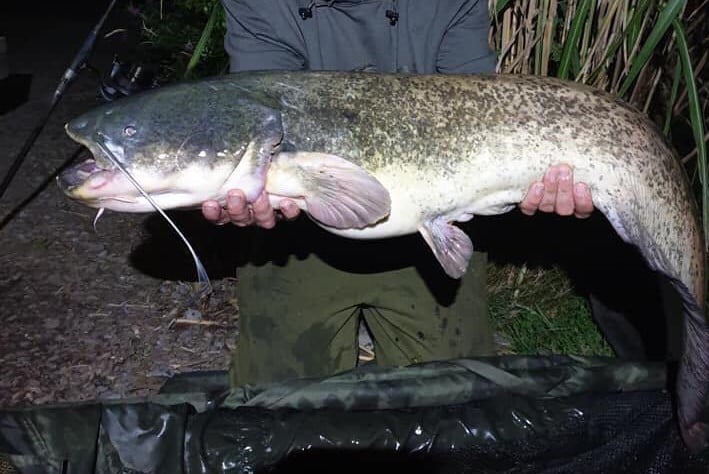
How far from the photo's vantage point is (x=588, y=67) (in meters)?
3.00

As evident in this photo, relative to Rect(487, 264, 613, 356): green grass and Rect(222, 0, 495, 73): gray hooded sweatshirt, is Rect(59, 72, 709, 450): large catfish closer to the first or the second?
Rect(222, 0, 495, 73): gray hooded sweatshirt

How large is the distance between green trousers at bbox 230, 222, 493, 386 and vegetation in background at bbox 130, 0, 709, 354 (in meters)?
0.75

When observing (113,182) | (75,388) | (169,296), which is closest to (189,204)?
(113,182)

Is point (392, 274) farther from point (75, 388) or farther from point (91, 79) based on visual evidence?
point (91, 79)

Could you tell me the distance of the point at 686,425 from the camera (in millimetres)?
2273

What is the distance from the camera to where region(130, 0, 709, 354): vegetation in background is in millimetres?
2738

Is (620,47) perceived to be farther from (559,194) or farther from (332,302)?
(332,302)

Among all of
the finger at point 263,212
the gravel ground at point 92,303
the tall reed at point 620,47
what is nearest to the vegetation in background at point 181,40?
the gravel ground at point 92,303

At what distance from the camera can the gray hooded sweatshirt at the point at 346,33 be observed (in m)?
2.53

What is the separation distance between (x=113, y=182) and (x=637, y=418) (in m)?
1.71

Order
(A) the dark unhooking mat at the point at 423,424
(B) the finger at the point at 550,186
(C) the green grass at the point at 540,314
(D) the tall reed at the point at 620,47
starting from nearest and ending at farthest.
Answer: (B) the finger at the point at 550,186 < (A) the dark unhooking mat at the point at 423,424 < (D) the tall reed at the point at 620,47 < (C) the green grass at the point at 540,314

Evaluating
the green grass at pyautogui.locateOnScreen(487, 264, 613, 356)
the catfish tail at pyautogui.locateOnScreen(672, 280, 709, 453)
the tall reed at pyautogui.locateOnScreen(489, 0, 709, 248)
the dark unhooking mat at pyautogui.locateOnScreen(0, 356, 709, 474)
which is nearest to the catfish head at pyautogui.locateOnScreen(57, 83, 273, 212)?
the dark unhooking mat at pyautogui.locateOnScreen(0, 356, 709, 474)

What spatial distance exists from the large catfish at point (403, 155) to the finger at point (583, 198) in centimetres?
2

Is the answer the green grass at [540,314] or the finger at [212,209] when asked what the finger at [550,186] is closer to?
the finger at [212,209]
